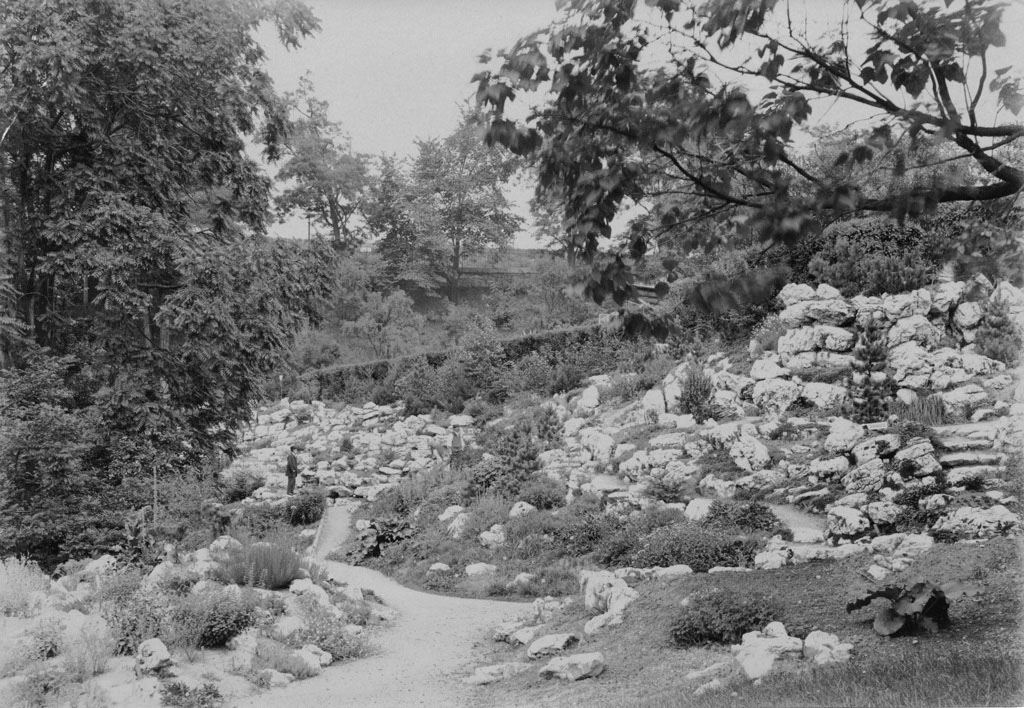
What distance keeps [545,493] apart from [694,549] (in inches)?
161

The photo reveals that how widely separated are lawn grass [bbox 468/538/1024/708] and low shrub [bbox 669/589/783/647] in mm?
120

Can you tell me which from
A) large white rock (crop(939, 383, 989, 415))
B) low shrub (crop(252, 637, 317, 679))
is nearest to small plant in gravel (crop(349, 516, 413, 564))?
low shrub (crop(252, 637, 317, 679))

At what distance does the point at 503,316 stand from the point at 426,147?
1132 centimetres

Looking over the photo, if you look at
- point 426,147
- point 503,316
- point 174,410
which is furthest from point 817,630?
point 503,316

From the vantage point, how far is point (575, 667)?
20.4ft

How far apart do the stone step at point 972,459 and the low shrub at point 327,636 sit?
23.3 ft

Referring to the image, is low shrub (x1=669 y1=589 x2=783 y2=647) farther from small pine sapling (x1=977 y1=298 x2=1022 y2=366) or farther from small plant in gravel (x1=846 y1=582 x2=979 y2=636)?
small pine sapling (x1=977 y1=298 x2=1022 y2=366)

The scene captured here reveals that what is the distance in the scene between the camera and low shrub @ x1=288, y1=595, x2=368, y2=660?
741 centimetres

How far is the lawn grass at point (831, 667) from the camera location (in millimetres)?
4172

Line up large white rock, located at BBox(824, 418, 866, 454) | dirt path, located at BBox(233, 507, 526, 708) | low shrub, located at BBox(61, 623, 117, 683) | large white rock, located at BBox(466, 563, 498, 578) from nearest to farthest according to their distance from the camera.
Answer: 1. low shrub, located at BBox(61, 623, 117, 683)
2. dirt path, located at BBox(233, 507, 526, 708)
3. large white rock, located at BBox(824, 418, 866, 454)
4. large white rock, located at BBox(466, 563, 498, 578)

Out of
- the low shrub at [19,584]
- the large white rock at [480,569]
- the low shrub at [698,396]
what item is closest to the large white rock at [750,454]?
the low shrub at [698,396]

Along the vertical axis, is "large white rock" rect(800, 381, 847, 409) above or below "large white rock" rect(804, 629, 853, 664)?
above

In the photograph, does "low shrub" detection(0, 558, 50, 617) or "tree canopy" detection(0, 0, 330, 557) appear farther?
"tree canopy" detection(0, 0, 330, 557)

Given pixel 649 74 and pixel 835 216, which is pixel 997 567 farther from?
pixel 649 74
